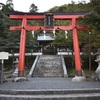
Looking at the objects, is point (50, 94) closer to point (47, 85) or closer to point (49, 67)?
point (47, 85)

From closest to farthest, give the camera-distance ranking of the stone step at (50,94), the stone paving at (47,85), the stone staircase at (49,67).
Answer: the stone step at (50,94), the stone paving at (47,85), the stone staircase at (49,67)

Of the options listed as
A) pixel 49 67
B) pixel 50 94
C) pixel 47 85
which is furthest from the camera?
pixel 49 67

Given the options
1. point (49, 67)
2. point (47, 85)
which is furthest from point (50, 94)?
point (49, 67)

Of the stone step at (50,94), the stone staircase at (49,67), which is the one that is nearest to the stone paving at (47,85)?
the stone step at (50,94)

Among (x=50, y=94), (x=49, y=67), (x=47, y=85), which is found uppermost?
(x=50, y=94)

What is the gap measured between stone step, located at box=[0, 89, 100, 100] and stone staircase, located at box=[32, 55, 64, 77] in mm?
14292

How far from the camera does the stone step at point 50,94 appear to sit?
7.64 m

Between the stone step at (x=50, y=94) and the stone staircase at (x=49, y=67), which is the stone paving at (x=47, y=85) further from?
the stone staircase at (x=49, y=67)

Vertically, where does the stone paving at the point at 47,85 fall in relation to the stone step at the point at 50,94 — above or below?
below

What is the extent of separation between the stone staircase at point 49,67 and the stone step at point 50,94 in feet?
46.9

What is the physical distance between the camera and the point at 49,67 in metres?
25.7

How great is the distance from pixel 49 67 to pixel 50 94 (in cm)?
1736

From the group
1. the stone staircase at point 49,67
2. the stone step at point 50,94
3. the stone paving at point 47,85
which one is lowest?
the stone staircase at point 49,67

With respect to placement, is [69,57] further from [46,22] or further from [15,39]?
[46,22]
